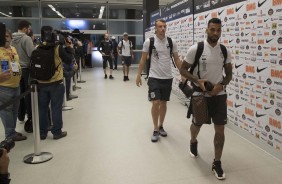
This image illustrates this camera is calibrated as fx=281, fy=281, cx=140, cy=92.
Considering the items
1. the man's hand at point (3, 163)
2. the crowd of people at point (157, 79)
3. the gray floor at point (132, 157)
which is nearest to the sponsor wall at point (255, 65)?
the gray floor at point (132, 157)

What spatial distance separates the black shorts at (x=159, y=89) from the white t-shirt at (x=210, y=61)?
0.99 m

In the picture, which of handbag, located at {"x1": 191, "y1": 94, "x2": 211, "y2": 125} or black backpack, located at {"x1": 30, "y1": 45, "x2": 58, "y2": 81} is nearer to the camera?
handbag, located at {"x1": 191, "y1": 94, "x2": 211, "y2": 125}

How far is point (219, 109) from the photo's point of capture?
8.94ft

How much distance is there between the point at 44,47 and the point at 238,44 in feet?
8.44

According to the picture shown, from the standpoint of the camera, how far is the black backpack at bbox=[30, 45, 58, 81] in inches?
136

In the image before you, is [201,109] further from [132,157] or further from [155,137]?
[155,137]

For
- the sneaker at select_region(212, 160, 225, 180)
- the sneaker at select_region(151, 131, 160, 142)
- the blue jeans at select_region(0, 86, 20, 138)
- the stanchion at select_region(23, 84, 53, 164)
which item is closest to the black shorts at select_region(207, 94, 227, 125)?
the sneaker at select_region(212, 160, 225, 180)

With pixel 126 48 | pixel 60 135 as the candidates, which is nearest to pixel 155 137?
pixel 60 135

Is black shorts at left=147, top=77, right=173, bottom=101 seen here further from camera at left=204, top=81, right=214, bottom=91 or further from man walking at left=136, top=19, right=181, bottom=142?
camera at left=204, top=81, right=214, bottom=91

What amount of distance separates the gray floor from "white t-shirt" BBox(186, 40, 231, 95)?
880mm

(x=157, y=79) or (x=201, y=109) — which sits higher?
Answer: (x=157, y=79)

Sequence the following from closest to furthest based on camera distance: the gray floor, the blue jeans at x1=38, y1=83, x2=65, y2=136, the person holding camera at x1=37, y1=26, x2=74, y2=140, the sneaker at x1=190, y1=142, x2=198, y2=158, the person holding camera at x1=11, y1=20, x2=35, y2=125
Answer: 1. the gray floor
2. the sneaker at x1=190, y1=142, x2=198, y2=158
3. the person holding camera at x1=37, y1=26, x2=74, y2=140
4. the blue jeans at x1=38, y1=83, x2=65, y2=136
5. the person holding camera at x1=11, y1=20, x2=35, y2=125

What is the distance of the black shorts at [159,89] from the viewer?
3702 mm

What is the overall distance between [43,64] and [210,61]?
201 cm
